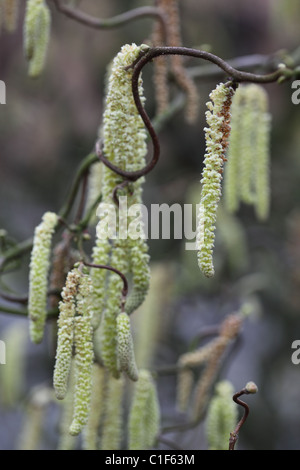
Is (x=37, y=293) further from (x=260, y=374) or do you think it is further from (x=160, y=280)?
(x=260, y=374)

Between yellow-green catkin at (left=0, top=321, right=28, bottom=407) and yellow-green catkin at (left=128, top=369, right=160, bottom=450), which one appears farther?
yellow-green catkin at (left=0, top=321, right=28, bottom=407)

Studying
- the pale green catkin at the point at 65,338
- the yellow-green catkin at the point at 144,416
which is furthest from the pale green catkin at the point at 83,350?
the yellow-green catkin at the point at 144,416

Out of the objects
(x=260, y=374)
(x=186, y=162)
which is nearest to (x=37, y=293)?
(x=260, y=374)

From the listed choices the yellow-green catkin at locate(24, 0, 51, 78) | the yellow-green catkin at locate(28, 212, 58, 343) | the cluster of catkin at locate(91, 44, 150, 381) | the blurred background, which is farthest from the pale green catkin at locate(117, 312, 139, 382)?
the yellow-green catkin at locate(24, 0, 51, 78)

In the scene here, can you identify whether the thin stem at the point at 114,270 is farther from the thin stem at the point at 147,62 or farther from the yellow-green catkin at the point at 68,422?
the yellow-green catkin at the point at 68,422

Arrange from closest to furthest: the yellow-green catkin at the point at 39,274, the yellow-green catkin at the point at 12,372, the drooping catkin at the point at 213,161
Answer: the drooping catkin at the point at 213,161
the yellow-green catkin at the point at 39,274
the yellow-green catkin at the point at 12,372

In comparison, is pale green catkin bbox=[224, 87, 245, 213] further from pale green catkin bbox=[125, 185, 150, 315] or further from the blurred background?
the blurred background
